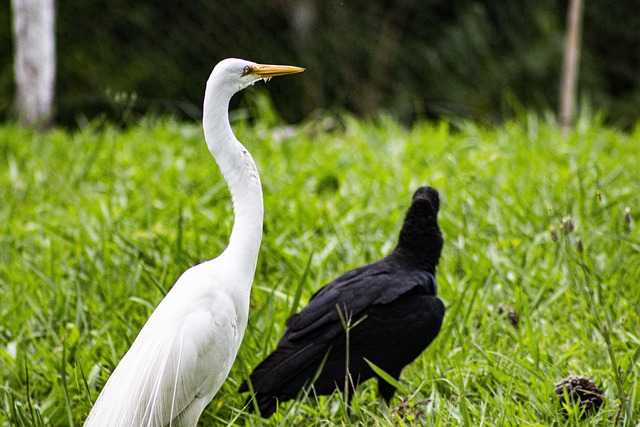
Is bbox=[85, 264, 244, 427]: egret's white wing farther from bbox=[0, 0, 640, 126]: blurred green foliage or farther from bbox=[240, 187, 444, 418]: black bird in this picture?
bbox=[0, 0, 640, 126]: blurred green foliage

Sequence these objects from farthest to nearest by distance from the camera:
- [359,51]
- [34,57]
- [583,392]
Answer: [359,51], [34,57], [583,392]

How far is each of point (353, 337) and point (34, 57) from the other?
4.31 meters

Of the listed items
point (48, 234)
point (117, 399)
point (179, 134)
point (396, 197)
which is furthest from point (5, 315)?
point (179, 134)

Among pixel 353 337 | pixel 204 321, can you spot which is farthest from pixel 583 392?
pixel 204 321

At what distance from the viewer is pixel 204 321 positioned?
2.18m

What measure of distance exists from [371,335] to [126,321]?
93cm

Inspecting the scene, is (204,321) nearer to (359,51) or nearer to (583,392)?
(583,392)

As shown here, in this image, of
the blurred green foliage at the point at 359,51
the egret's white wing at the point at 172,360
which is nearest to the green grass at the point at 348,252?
the egret's white wing at the point at 172,360

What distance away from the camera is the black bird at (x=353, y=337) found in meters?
2.51

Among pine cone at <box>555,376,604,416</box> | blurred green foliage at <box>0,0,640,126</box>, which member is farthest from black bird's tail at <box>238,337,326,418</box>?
blurred green foliage at <box>0,0,640,126</box>

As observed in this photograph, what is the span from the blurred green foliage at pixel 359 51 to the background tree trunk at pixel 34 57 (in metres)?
2.75

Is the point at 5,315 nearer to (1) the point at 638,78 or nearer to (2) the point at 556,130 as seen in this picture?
(2) the point at 556,130

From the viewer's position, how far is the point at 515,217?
12.9ft

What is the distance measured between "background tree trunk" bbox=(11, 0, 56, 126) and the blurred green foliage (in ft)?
9.02
